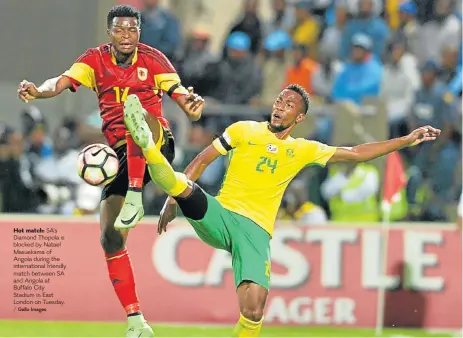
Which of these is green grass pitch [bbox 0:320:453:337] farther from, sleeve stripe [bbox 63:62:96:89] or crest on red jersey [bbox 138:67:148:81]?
crest on red jersey [bbox 138:67:148:81]

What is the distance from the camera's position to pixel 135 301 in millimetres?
11227

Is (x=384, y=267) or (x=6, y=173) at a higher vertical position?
(x=6, y=173)

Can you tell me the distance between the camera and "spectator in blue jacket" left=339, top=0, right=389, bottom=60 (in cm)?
1792

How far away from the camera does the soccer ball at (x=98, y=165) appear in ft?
34.6

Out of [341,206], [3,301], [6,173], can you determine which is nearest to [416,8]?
[341,206]

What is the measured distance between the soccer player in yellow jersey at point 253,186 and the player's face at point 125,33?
3.52ft

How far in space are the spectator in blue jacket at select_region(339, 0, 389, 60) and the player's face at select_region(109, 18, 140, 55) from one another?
7.58m

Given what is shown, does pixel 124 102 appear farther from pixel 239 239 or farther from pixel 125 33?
pixel 239 239

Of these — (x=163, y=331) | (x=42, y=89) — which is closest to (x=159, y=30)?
(x=163, y=331)

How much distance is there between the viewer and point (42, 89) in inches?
410

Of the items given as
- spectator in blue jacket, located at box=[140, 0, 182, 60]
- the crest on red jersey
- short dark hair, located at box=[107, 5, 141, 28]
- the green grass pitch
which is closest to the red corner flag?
the green grass pitch

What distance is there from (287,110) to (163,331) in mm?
4134

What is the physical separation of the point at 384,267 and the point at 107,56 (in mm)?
5440

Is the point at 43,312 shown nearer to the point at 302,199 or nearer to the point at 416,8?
the point at 302,199
